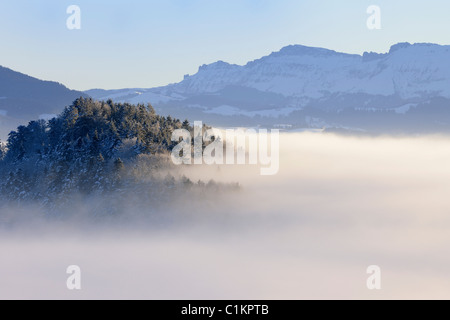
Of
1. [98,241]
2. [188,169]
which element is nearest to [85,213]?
[98,241]

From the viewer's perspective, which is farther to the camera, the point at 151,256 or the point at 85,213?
the point at 151,256

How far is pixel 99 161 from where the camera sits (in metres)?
183

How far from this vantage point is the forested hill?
179250 mm

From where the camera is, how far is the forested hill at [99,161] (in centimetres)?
17925

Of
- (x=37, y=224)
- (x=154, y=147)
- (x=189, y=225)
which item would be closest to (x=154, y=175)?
(x=154, y=147)
